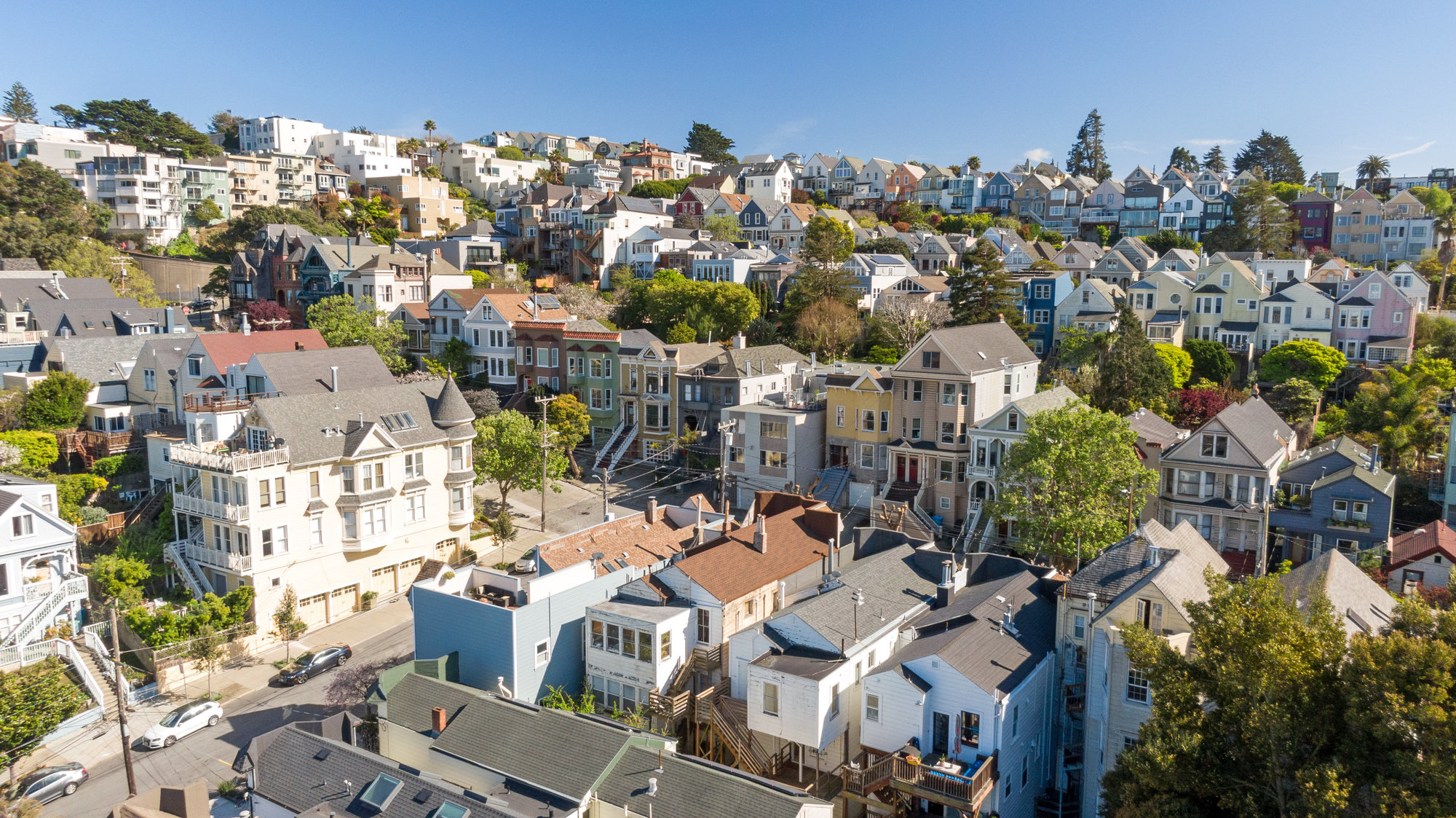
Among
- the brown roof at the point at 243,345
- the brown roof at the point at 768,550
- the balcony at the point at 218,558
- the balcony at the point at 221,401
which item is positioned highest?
the brown roof at the point at 243,345

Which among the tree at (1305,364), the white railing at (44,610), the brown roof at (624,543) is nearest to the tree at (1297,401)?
the tree at (1305,364)

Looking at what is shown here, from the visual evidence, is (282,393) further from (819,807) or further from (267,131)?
(267,131)

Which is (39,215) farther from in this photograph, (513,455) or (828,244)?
(828,244)

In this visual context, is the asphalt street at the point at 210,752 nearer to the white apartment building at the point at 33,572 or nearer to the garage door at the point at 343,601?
the garage door at the point at 343,601

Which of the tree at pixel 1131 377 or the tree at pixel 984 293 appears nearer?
the tree at pixel 1131 377

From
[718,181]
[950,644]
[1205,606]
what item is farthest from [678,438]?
[718,181]

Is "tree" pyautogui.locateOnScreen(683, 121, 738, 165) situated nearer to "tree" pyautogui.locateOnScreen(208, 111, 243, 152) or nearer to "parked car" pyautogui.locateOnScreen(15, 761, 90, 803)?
"tree" pyautogui.locateOnScreen(208, 111, 243, 152)
